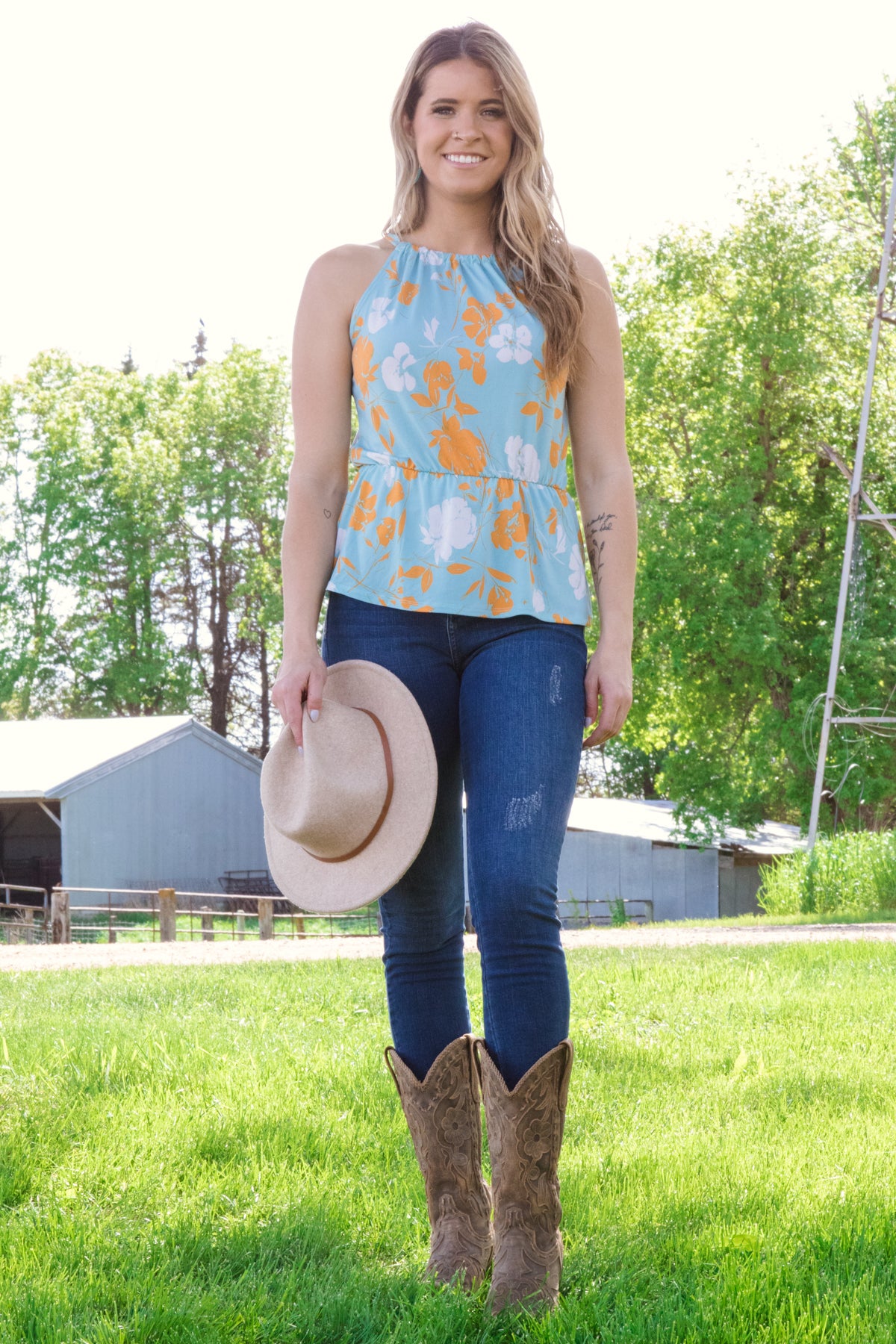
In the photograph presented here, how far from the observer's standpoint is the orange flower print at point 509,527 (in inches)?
105

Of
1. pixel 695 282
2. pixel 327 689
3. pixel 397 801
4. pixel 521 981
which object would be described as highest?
pixel 695 282

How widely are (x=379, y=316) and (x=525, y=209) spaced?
393mm

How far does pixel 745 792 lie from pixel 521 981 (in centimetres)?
2375

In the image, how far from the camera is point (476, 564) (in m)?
2.62

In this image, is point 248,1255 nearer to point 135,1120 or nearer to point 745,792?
point 135,1120

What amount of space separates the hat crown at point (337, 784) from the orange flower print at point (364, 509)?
37cm

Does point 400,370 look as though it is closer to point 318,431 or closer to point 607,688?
point 318,431

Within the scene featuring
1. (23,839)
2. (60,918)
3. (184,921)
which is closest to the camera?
(60,918)

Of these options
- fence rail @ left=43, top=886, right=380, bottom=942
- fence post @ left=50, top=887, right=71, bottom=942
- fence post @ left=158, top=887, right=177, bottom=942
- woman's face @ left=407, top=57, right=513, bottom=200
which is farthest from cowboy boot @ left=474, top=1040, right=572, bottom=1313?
fence post @ left=50, top=887, right=71, bottom=942

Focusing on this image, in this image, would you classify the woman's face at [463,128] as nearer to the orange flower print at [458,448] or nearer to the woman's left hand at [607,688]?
the orange flower print at [458,448]

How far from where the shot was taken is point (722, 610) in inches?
982

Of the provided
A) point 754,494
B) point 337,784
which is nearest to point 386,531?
point 337,784

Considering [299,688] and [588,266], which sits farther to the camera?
[588,266]

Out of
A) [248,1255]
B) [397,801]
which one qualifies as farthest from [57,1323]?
[397,801]
